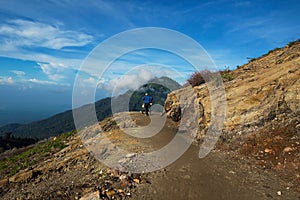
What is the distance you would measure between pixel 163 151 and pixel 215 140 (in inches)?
156

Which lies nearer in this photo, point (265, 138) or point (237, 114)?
point (265, 138)

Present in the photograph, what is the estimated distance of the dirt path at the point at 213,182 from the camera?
9.36 meters

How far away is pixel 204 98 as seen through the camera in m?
19.1

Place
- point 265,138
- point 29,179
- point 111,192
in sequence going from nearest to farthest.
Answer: point 111,192 < point 265,138 < point 29,179

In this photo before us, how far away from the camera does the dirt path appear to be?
9359 mm

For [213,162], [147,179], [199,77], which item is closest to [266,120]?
[213,162]

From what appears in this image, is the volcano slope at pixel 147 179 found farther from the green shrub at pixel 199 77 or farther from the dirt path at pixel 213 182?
the green shrub at pixel 199 77

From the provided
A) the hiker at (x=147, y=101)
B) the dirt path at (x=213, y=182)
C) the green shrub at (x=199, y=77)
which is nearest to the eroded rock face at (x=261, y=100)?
the dirt path at (x=213, y=182)

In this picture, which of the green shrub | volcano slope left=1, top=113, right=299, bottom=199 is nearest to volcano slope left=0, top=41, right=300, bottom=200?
volcano slope left=1, top=113, right=299, bottom=199

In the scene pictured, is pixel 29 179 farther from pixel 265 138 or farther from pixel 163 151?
pixel 265 138

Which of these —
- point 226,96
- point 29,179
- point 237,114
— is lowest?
point 29,179

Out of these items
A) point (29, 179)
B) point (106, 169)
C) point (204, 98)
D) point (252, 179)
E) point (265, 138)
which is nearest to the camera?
point (252, 179)

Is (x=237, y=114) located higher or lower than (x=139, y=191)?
higher

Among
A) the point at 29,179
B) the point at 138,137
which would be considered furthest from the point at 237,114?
the point at 29,179
